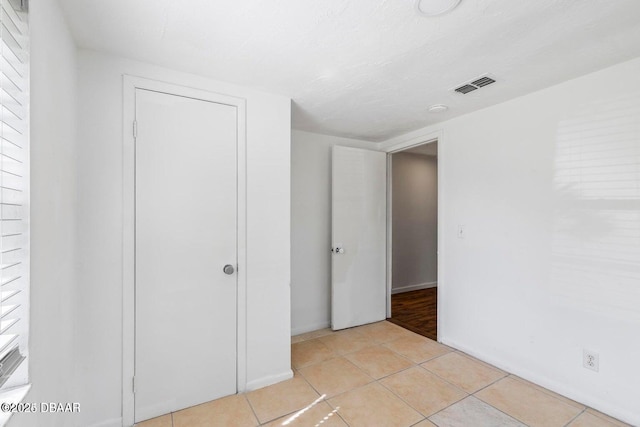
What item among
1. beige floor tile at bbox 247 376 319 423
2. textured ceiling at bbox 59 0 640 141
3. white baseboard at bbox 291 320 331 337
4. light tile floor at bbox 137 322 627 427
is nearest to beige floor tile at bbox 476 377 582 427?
light tile floor at bbox 137 322 627 427

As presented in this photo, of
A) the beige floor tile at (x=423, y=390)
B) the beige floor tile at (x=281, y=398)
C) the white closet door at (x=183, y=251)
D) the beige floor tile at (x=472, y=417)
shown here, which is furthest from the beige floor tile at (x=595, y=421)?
the white closet door at (x=183, y=251)

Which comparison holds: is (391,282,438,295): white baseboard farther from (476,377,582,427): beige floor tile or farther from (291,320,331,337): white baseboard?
(476,377,582,427): beige floor tile

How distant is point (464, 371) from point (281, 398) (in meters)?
1.55

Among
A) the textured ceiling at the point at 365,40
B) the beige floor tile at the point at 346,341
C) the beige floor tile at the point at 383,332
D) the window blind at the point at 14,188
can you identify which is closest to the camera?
the window blind at the point at 14,188

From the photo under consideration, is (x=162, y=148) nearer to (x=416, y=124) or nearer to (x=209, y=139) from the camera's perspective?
(x=209, y=139)

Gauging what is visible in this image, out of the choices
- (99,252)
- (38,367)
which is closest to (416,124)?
(99,252)

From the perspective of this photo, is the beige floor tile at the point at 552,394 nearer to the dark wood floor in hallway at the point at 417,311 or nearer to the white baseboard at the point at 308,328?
the dark wood floor in hallway at the point at 417,311

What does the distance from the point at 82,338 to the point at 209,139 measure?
1460 millimetres

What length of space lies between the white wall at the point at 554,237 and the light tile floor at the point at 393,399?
0.71 ft

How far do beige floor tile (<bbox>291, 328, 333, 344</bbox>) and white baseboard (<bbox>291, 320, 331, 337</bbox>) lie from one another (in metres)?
0.04

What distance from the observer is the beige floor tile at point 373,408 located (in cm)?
180

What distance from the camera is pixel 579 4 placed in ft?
4.21

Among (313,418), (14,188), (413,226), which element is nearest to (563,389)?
(313,418)

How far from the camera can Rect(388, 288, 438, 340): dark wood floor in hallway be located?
10.8 feet
